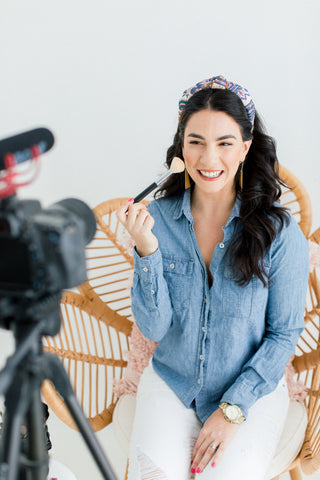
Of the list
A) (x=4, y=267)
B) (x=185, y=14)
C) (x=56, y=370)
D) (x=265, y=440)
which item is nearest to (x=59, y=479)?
(x=265, y=440)

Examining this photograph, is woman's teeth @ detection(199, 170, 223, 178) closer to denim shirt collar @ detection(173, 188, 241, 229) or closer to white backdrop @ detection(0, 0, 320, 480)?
denim shirt collar @ detection(173, 188, 241, 229)

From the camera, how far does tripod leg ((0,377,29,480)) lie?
433 millimetres

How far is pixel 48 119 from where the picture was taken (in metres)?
1.48

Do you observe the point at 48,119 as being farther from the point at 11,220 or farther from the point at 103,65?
the point at 11,220

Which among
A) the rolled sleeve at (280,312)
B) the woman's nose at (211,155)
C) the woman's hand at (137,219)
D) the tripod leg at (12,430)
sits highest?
the woman's nose at (211,155)

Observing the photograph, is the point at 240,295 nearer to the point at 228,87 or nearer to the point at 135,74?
the point at 228,87

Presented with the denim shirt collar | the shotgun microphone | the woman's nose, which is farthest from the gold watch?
the shotgun microphone

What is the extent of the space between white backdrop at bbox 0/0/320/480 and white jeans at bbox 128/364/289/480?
611 millimetres

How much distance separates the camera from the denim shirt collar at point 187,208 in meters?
1.12

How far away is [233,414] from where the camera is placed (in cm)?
103

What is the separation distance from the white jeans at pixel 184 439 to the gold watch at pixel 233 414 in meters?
0.02

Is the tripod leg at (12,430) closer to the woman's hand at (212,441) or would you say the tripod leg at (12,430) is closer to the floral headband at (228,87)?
the woman's hand at (212,441)

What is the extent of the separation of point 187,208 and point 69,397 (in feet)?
2.31

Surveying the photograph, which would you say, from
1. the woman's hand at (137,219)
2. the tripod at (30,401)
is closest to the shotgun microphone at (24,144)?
the tripod at (30,401)
